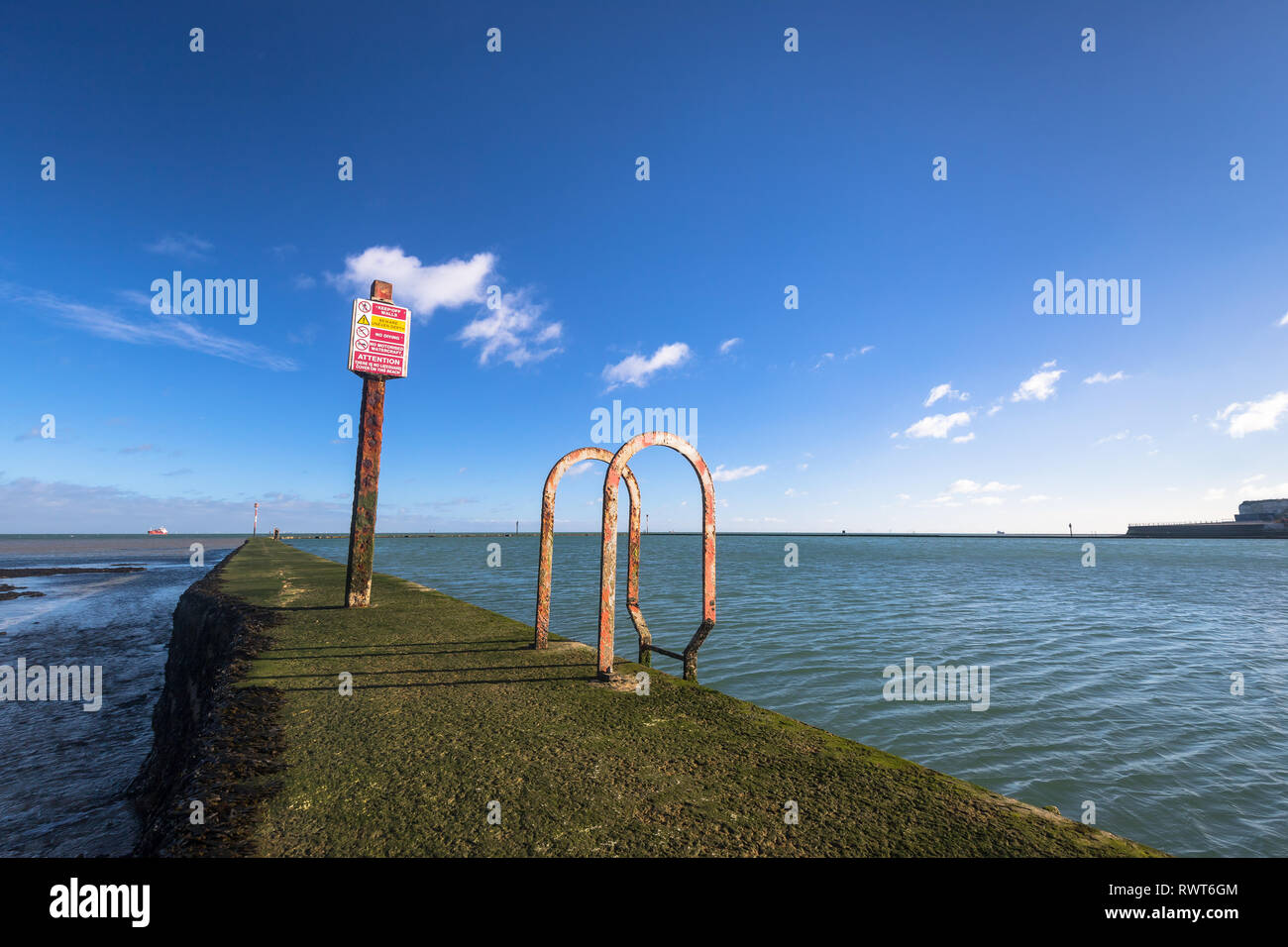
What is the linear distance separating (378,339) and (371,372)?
0.65 m

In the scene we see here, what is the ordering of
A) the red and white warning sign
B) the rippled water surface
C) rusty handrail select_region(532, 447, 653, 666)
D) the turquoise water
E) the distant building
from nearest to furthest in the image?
1. the rippled water surface
2. the turquoise water
3. rusty handrail select_region(532, 447, 653, 666)
4. the red and white warning sign
5. the distant building

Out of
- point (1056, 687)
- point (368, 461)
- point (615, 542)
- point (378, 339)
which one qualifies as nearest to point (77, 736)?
point (368, 461)

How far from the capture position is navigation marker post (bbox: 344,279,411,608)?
9.72 metres

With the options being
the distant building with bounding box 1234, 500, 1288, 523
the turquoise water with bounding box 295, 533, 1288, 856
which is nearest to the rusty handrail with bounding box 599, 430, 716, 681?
the turquoise water with bounding box 295, 533, 1288, 856

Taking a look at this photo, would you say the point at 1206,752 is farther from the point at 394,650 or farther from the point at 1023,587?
the point at 1023,587

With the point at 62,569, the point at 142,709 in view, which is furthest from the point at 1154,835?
the point at 62,569

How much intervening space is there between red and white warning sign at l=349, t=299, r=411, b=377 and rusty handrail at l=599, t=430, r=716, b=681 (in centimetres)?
620

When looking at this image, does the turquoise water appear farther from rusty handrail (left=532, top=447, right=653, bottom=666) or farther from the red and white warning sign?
the red and white warning sign

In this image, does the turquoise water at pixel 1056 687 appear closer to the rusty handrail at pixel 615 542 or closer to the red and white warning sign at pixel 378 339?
the rusty handrail at pixel 615 542

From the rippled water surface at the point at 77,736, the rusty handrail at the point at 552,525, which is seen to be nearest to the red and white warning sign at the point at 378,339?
the rusty handrail at the point at 552,525

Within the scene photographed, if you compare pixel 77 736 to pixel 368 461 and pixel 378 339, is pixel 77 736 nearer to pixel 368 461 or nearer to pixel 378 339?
pixel 368 461

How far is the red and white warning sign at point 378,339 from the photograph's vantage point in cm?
970

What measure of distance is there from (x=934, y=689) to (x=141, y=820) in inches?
428
